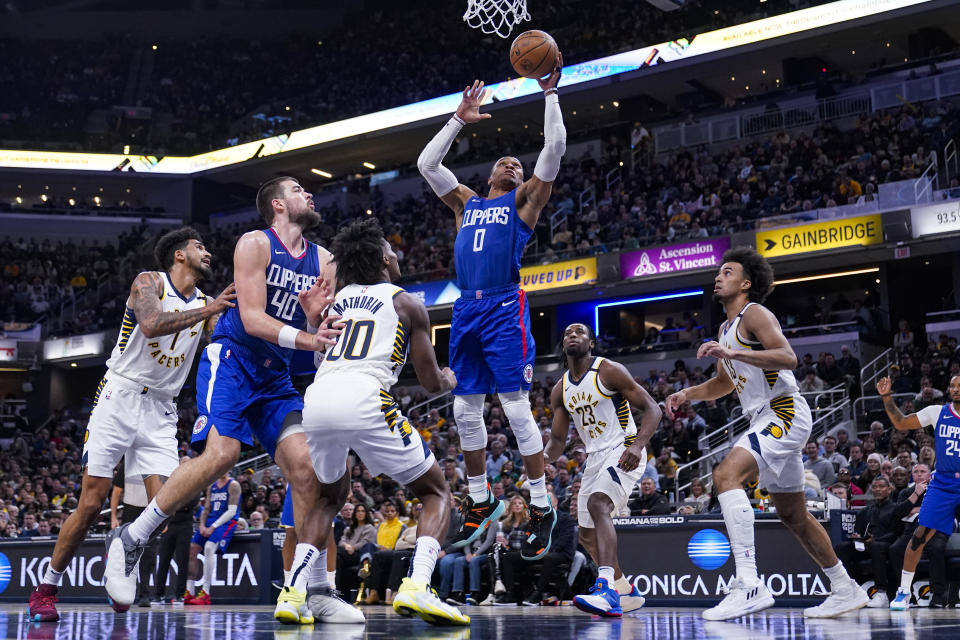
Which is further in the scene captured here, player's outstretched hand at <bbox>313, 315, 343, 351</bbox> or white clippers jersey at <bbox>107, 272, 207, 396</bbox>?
white clippers jersey at <bbox>107, 272, 207, 396</bbox>

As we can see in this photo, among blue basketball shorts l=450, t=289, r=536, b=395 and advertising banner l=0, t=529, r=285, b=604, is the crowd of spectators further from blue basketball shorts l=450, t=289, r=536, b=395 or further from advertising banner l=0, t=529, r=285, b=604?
blue basketball shorts l=450, t=289, r=536, b=395

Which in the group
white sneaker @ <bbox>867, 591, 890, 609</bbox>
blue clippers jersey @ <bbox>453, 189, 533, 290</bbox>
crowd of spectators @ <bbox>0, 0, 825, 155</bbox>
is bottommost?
white sneaker @ <bbox>867, 591, 890, 609</bbox>

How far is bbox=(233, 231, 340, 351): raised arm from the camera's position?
5.44 metres

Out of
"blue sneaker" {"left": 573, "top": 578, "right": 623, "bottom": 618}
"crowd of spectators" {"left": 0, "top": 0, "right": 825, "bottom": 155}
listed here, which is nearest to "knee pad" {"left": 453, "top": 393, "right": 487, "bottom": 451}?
"blue sneaker" {"left": 573, "top": 578, "right": 623, "bottom": 618}

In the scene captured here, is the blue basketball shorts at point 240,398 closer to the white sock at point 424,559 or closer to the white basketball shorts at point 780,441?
the white sock at point 424,559

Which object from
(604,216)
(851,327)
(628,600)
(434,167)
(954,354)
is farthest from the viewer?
(604,216)

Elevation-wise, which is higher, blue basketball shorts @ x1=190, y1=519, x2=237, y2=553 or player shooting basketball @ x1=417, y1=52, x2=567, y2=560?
player shooting basketball @ x1=417, y1=52, x2=567, y2=560

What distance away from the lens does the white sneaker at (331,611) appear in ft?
18.1

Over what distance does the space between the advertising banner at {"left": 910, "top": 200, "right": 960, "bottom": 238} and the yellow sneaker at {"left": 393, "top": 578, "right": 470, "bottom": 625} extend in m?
19.7

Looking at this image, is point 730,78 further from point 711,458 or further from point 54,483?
point 54,483

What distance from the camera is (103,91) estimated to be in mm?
42250

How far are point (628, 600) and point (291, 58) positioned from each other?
38651mm

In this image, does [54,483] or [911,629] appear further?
[54,483]

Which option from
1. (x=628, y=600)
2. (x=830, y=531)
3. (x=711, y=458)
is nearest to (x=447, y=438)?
(x=711, y=458)
